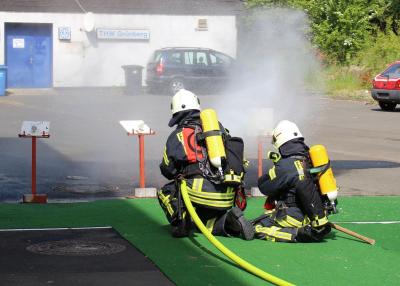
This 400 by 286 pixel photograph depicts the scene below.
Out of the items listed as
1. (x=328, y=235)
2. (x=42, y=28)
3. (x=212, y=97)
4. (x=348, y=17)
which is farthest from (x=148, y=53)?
(x=328, y=235)

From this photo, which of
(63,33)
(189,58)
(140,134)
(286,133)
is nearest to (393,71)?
(189,58)

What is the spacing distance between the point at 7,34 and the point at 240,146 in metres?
29.7

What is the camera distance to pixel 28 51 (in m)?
38.7

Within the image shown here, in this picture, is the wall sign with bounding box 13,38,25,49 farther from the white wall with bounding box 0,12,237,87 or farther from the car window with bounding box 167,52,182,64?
the car window with bounding box 167,52,182,64

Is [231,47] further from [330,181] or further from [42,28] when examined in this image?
[330,181]

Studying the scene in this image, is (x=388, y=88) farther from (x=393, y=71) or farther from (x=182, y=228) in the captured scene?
(x=182, y=228)

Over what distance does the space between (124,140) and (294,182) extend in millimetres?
10781

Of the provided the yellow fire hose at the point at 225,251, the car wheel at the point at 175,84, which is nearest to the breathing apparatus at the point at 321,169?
the yellow fire hose at the point at 225,251

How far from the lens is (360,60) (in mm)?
35625

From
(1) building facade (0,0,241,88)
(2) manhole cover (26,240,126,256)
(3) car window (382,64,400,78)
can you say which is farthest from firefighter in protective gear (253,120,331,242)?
(3) car window (382,64,400,78)

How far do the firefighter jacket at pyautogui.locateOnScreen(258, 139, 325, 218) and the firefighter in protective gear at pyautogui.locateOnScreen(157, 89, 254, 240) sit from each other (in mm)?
415

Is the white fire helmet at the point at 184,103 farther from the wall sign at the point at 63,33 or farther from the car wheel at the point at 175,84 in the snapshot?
the wall sign at the point at 63,33

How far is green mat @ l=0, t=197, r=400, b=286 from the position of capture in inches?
336

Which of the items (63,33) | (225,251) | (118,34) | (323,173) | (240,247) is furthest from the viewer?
(63,33)
